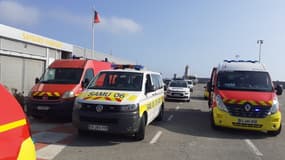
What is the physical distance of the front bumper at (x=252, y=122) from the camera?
9648 mm

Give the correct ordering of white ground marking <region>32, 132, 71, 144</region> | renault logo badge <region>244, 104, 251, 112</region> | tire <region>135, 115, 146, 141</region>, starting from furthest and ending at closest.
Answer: renault logo badge <region>244, 104, 251, 112</region>
tire <region>135, 115, 146, 141</region>
white ground marking <region>32, 132, 71, 144</region>

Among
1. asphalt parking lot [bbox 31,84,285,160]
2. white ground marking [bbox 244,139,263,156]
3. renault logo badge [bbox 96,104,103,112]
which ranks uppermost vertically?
renault logo badge [bbox 96,104,103,112]

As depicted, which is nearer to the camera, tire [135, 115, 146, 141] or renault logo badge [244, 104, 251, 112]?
tire [135, 115, 146, 141]

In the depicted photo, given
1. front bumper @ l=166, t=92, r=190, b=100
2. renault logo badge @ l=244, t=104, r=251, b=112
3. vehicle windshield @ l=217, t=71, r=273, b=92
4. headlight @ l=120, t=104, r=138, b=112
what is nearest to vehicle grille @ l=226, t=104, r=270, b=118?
renault logo badge @ l=244, t=104, r=251, b=112

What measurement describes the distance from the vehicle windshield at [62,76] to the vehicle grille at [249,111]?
5.91 meters

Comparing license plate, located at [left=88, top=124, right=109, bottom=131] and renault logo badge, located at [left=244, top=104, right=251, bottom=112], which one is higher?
renault logo badge, located at [left=244, top=104, right=251, bottom=112]

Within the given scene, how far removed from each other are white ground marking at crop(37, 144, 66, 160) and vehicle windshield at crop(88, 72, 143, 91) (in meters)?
2.32

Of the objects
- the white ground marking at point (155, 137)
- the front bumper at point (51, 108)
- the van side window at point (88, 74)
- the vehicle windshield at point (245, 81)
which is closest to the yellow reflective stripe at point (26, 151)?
the white ground marking at point (155, 137)

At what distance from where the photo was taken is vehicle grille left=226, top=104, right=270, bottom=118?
9.69 m

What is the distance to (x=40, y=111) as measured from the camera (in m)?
11.1

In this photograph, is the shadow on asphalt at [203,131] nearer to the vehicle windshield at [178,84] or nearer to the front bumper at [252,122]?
the front bumper at [252,122]

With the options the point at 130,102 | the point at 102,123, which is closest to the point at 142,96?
the point at 130,102

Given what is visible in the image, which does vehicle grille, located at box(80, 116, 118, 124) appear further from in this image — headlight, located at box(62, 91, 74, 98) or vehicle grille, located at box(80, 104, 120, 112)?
headlight, located at box(62, 91, 74, 98)

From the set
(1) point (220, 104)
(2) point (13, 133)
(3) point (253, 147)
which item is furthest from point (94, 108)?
(2) point (13, 133)
